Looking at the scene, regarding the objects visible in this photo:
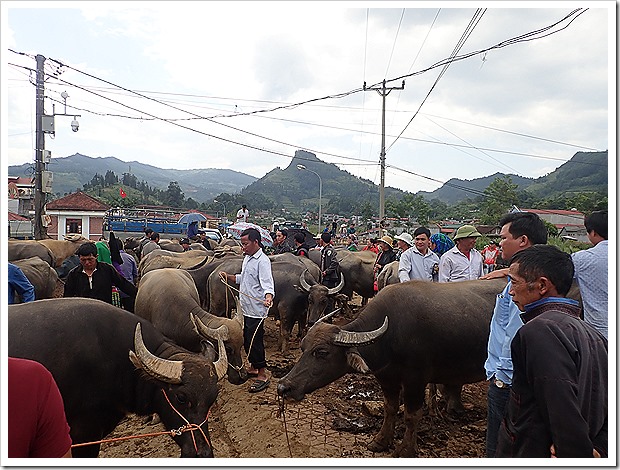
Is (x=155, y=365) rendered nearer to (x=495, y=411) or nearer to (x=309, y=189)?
(x=495, y=411)

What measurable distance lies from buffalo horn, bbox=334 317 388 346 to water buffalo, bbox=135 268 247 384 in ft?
5.85

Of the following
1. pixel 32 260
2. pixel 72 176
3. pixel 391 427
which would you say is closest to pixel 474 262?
pixel 391 427

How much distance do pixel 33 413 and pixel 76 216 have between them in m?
36.9

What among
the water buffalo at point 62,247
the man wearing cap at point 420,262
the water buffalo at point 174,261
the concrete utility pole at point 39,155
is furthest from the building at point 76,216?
the man wearing cap at point 420,262

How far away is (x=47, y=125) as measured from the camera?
15.0 metres

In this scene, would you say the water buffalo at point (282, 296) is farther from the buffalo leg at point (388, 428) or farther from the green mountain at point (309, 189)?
the green mountain at point (309, 189)

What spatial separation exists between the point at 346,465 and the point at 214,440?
346 centimetres

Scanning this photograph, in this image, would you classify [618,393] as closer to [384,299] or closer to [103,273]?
[384,299]

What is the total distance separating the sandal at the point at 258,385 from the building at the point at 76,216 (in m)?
30.9

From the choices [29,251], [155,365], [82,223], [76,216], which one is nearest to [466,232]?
[155,365]

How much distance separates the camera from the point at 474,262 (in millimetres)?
6156

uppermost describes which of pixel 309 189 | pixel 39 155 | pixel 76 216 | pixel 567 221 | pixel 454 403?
pixel 309 189

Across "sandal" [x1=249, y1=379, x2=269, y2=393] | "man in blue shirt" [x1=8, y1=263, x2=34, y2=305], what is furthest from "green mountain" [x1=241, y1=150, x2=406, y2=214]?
"man in blue shirt" [x1=8, y1=263, x2=34, y2=305]

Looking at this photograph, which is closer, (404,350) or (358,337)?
(358,337)
